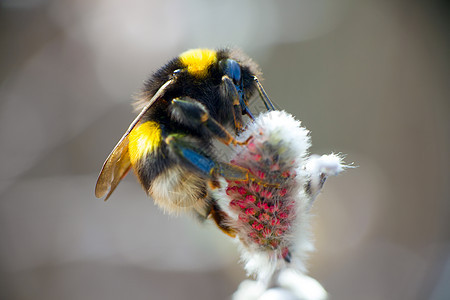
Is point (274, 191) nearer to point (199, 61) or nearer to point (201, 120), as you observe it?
point (201, 120)

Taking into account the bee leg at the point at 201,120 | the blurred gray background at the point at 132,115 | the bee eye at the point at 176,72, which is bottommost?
the blurred gray background at the point at 132,115

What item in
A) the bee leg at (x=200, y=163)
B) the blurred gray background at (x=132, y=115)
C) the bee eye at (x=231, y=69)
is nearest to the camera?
the bee leg at (x=200, y=163)

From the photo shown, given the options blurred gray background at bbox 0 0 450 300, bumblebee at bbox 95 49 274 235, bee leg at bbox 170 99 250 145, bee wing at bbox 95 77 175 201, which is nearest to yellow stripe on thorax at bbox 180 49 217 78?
bumblebee at bbox 95 49 274 235

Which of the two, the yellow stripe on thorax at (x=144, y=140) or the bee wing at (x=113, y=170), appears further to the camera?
the bee wing at (x=113, y=170)

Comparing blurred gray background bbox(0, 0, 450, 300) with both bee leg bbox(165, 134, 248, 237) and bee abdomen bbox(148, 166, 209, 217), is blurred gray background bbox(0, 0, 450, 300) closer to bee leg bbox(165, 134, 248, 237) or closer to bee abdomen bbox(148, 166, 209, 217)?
bee abdomen bbox(148, 166, 209, 217)

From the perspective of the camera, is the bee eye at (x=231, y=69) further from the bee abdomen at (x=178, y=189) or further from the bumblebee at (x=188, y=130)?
the bee abdomen at (x=178, y=189)

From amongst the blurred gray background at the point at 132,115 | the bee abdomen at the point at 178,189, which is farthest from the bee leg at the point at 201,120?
the blurred gray background at the point at 132,115
